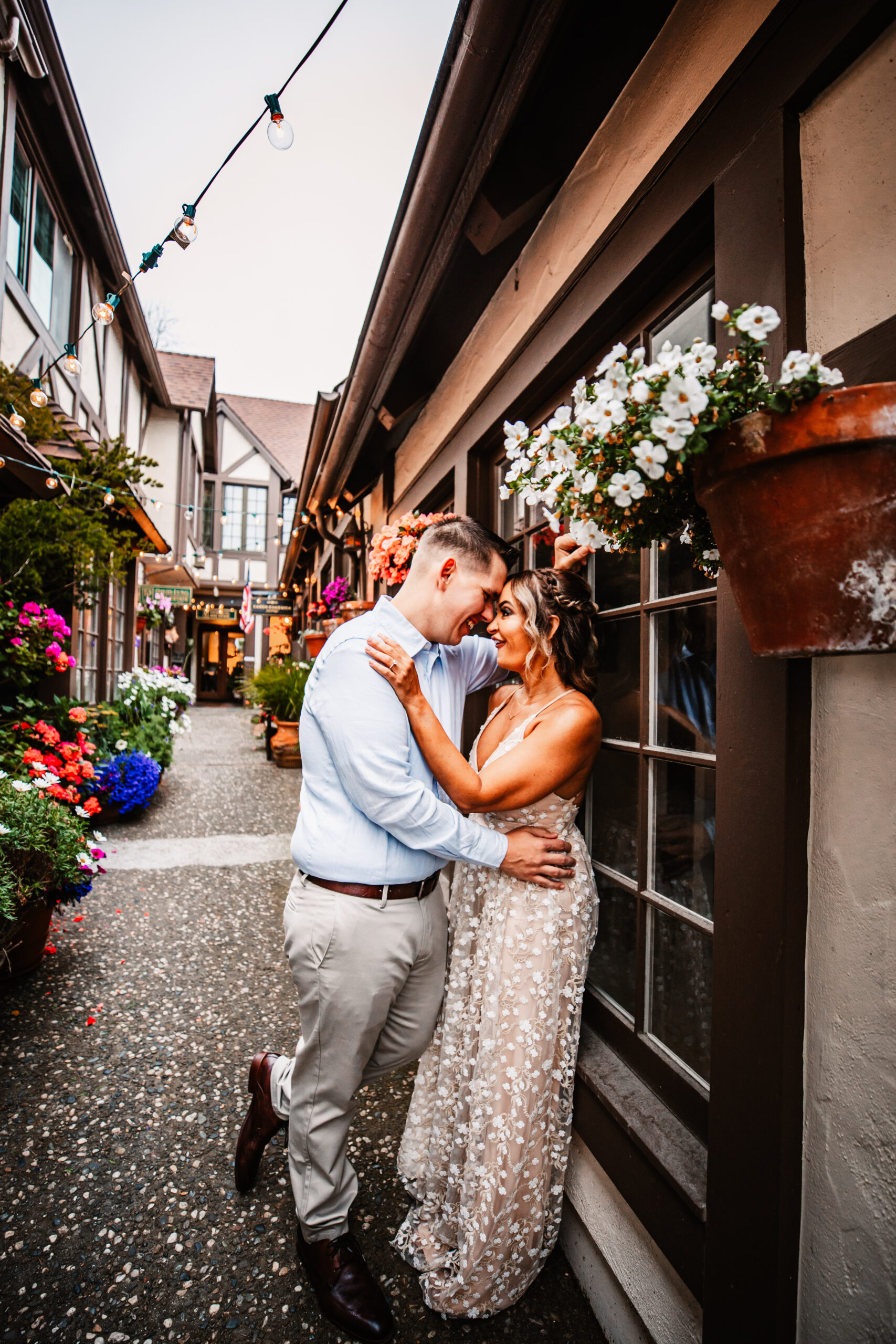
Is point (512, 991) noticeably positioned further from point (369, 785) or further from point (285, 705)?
point (285, 705)

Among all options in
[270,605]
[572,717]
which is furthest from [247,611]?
[572,717]

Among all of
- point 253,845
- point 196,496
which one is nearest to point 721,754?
point 253,845

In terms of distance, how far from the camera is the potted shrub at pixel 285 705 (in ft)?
28.3

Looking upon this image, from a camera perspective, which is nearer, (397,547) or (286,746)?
(397,547)

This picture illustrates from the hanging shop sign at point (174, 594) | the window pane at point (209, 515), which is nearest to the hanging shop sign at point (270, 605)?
the window pane at point (209, 515)

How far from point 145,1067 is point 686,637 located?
2585 mm

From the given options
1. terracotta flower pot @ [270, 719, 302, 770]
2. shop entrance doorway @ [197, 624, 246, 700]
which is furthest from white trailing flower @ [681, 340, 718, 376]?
shop entrance doorway @ [197, 624, 246, 700]

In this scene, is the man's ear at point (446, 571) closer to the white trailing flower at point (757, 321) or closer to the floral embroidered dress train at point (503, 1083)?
the floral embroidered dress train at point (503, 1083)

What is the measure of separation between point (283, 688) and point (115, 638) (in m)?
2.21

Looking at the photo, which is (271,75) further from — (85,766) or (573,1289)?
(573,1289)

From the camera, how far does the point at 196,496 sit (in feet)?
57.9

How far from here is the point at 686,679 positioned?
5.37 feet

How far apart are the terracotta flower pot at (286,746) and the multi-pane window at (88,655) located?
2.25m

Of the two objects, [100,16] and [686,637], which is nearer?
[686,637]
